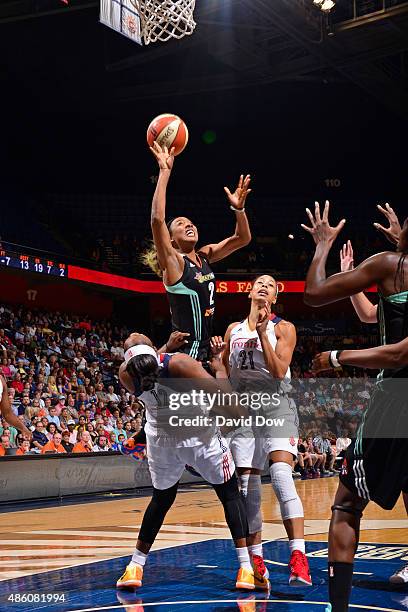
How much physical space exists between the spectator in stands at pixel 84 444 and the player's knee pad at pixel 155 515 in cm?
878

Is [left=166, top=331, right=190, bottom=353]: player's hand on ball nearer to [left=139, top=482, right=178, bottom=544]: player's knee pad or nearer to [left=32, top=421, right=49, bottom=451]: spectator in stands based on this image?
[left=139, top=482, right=178, bottom=544]: player's knee pad

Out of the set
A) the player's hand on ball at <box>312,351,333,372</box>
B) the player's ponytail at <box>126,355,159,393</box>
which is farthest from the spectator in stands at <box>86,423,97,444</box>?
the player's hand on ball at <box>312,351,333,372</box>

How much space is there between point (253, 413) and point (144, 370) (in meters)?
1.03

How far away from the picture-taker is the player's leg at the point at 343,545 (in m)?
3.41

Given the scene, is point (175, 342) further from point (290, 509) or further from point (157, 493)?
point (290, 509)

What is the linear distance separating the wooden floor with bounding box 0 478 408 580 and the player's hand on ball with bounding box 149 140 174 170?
121 inches

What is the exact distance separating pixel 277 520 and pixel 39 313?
13.7m

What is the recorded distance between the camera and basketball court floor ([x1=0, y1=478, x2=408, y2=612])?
4539mm

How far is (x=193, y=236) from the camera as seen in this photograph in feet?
17.4

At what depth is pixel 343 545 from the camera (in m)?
3.47

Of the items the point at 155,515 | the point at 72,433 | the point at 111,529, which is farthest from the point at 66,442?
the point at 155,515

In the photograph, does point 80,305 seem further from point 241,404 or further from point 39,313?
point 241,404

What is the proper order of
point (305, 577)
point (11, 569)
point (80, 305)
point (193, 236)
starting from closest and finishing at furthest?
1. point (305, 577)
2. point (193, 236)
3. point (11, 569)
4. point (80, 305)

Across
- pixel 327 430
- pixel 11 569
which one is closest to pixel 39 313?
pixel 327 430
